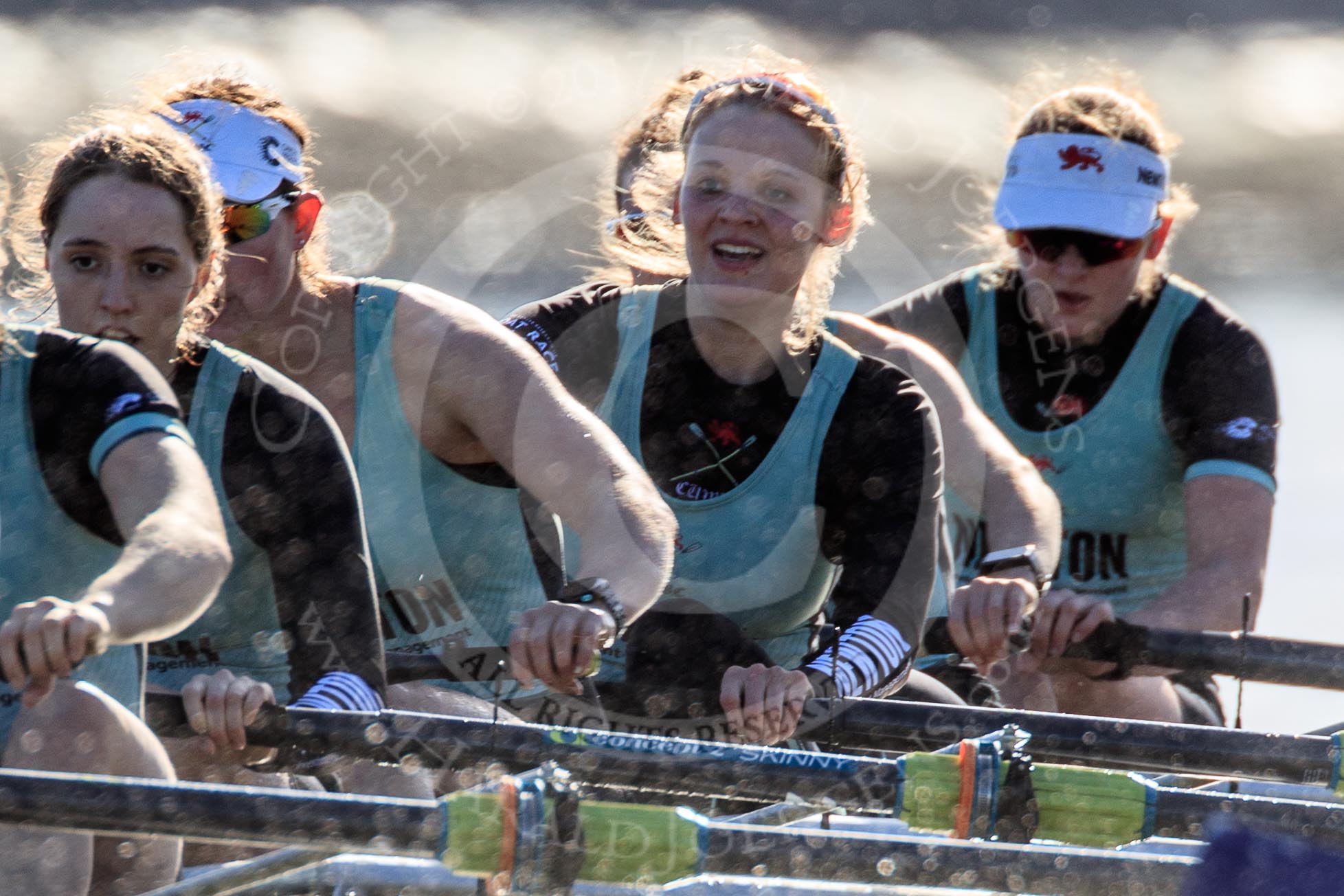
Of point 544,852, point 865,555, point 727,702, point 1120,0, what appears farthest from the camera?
point 1120,0

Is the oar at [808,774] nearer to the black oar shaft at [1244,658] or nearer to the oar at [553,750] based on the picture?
the oar at [553,750]

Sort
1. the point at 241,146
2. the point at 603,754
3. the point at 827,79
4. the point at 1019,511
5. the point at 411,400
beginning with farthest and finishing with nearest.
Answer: the point at 827,79 → the point at 1019,511 → the point at 241,146 → the point at 411,400 → the point at 603,754

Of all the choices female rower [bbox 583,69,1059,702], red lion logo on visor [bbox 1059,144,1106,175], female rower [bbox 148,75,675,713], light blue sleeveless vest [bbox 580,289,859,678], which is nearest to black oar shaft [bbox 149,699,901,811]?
female rower [bbox 148,75,675,713]

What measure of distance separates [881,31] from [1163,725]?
11697 millimetres

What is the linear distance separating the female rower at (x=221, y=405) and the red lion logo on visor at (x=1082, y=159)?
1.74m

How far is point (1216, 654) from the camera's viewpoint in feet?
11.5

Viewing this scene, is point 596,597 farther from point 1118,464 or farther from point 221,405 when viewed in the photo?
point 1118,464

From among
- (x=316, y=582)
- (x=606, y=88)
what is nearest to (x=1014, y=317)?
(x=316, y=582)

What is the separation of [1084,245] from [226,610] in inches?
73.3

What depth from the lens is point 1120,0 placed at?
47.5ft

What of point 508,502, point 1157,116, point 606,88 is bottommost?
point 508,502

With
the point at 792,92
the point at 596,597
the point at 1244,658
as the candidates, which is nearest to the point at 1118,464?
the point at 1244,658

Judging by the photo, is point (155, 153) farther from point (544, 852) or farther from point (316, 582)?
point (544, 852)

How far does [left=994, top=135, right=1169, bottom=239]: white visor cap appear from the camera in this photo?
158 inches
